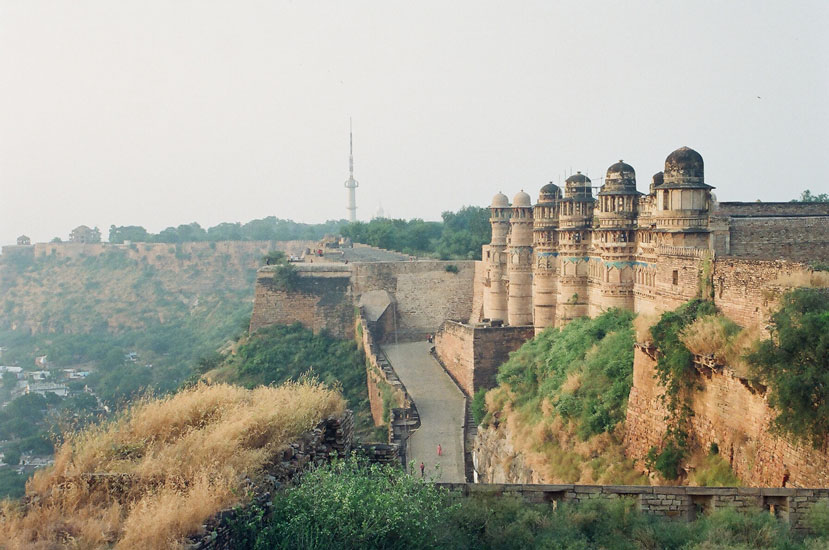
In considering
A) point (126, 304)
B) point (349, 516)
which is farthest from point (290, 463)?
point (126, 304)

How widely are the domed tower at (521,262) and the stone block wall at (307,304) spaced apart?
851cm

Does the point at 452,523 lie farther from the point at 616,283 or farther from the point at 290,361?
the point at 290,361

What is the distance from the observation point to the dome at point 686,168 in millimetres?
14144

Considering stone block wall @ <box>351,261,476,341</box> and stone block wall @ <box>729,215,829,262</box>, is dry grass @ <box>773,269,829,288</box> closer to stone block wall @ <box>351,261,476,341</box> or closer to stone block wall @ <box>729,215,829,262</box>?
stone block wall @ <box>729,215,829,262</box>

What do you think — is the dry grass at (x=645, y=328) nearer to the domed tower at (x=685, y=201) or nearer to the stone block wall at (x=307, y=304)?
the domed tower at (x=685, y=201)

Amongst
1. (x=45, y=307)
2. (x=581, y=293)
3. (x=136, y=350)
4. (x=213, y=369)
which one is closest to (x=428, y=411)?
(x=581, y=293)

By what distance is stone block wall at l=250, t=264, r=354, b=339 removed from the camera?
96.8ft

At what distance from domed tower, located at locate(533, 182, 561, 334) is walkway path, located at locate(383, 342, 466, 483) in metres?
3.49

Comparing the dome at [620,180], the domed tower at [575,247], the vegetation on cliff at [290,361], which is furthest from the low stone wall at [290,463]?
the vegetation on cliff at [290,361]

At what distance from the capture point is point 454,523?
6391 mm

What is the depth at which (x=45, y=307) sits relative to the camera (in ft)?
221

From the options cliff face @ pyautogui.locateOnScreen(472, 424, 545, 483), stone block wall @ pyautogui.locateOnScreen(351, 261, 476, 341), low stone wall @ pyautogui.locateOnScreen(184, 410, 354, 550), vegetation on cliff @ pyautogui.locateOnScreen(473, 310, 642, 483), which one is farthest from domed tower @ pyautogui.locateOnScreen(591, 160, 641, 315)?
stone block wall @ pyautogui.locateOnScreen(351, 261, 476, 341)

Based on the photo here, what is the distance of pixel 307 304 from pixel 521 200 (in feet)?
34.6

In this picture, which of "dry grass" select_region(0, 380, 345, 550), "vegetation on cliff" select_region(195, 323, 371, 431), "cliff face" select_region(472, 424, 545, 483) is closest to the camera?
"dry grass" select_region(0, 380, 345, 550)
